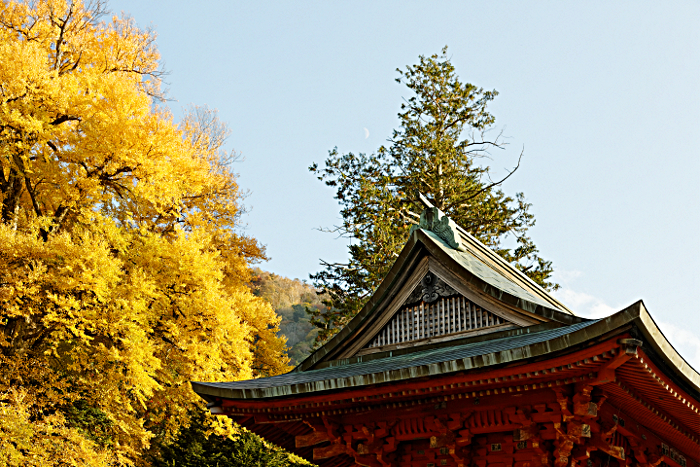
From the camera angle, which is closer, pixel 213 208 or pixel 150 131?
pixel 150 131

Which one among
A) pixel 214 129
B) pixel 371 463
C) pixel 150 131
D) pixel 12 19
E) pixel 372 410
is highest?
pixel 214 129

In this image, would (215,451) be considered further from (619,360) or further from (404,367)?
(619,360)

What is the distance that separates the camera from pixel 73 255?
11.4 m

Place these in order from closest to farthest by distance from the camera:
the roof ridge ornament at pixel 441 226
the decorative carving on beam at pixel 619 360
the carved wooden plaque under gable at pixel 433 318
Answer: the decorative carving on beam at pixel 619 360, the carved wooden plaque under gable at pixel 433 318, the roof ridge ornament at pixel 441 226

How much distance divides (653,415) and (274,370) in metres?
12.3

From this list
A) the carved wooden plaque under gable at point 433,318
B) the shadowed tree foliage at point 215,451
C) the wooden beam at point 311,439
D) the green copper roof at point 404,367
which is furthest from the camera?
the shadowed tree foliage at point 215,451

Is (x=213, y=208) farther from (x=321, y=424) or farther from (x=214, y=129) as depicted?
(x=321, y=424)

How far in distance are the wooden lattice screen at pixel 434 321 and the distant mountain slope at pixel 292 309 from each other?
28122mm

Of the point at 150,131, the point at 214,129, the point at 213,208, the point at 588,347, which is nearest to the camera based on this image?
the point at 588,347

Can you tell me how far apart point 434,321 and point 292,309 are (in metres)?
38.6

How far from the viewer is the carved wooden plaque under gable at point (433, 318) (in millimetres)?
7016

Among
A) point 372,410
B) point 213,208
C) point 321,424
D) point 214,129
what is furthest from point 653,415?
point 214,129

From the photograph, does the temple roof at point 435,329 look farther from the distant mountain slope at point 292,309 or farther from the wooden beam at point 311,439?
the distant mountain slope at point 292,309

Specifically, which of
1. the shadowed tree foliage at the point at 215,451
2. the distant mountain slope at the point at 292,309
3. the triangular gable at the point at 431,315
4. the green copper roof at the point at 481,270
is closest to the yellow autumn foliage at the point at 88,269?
the shadowed tree foliage at the point at 215,451
